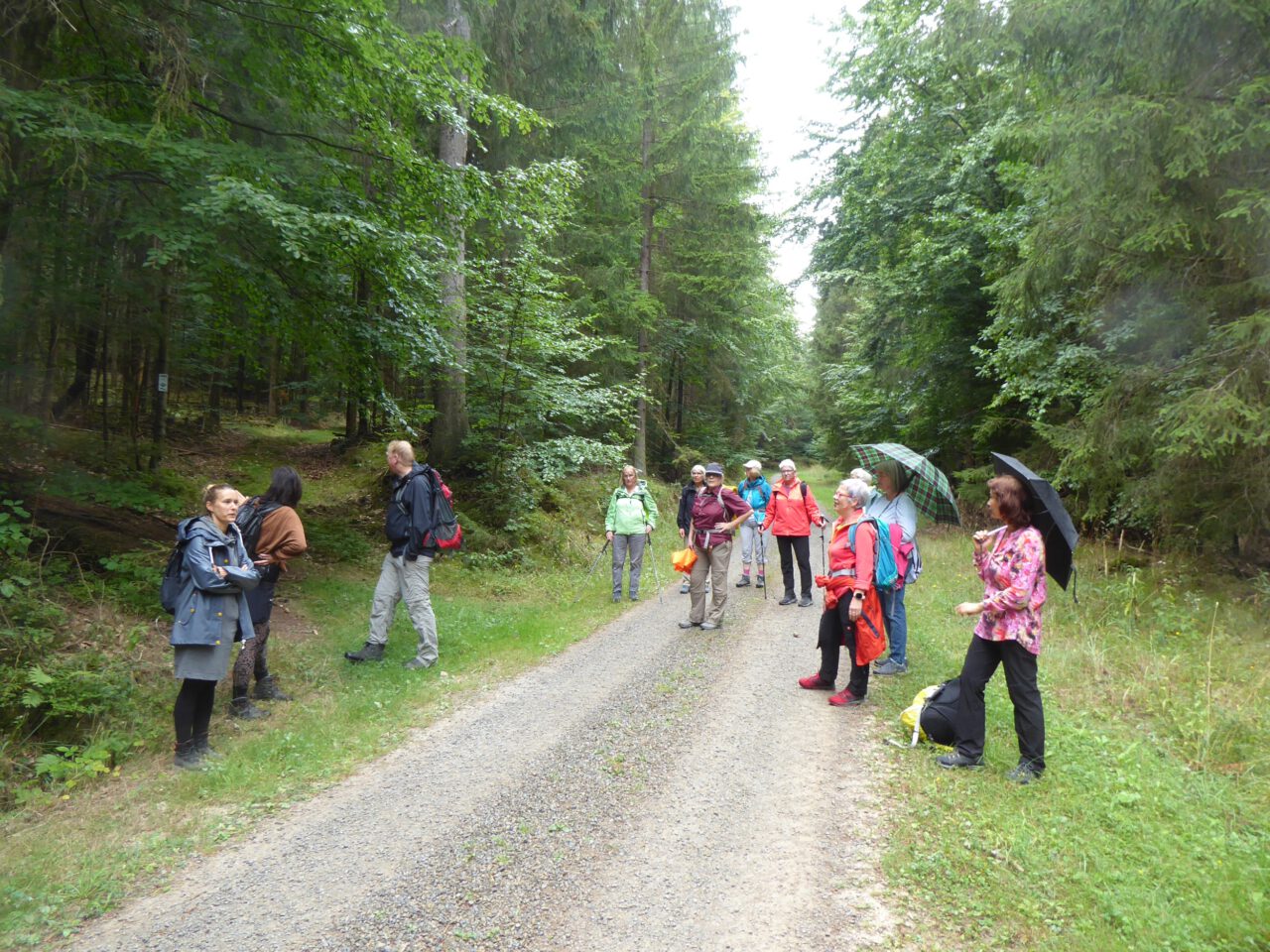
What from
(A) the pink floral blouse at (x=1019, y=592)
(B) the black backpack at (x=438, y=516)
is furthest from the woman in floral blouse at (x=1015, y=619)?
(B) the black backpack at (x=438, y=516)

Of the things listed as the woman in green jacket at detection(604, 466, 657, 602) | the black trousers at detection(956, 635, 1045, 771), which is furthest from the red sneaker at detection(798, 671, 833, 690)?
the woman in green jacket at detection(604, 466, 657, 602)

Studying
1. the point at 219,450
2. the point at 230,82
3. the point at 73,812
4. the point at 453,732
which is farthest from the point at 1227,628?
the point at 219,450

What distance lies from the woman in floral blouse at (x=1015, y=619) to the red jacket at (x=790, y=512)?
5.09 m

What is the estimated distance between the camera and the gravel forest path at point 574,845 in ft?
9.64

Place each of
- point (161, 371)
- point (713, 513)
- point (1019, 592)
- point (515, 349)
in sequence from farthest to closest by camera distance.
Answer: point (161, 371) → point (515, 349) → point (713, 513) → point (1019, 592)

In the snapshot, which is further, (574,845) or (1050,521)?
(1050,521)

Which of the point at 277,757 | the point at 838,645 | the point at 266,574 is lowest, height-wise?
the point at 277,757

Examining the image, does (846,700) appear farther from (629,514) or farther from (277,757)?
(629,514)

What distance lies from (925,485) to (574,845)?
4615mm

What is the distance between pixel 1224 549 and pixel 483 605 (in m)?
9.95

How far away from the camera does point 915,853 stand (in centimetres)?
348

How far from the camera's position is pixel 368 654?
670 centimetres

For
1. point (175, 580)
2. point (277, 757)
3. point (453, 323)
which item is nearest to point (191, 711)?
point (277, 757)

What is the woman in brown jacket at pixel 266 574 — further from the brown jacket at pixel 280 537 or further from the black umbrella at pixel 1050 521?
the black umbrella at pixel 1050 521
